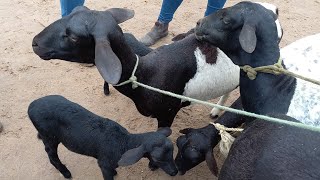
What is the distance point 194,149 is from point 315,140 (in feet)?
5.74

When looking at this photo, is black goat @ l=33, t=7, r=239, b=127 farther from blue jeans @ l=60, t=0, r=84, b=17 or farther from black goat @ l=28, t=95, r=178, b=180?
blue jeans @ l=60, t=0, r=84, b=17

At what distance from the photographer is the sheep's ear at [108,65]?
10.4 feet

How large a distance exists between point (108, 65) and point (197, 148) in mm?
1351

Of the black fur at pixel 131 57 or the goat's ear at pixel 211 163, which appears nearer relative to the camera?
the black fur at pixel 131 57

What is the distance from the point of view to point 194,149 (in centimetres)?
400

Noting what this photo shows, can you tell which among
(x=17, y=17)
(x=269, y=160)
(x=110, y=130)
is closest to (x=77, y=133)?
(x=110, y=130)

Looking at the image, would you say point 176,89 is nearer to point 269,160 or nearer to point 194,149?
point 194,149

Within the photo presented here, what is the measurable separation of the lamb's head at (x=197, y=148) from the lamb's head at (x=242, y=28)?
878 millimetres

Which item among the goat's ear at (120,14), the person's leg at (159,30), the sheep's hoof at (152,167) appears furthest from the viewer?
the person's leg at (159,30)

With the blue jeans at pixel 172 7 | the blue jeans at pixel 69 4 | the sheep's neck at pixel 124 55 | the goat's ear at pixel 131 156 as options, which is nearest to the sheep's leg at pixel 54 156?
the goat's ear at pixel 131 156

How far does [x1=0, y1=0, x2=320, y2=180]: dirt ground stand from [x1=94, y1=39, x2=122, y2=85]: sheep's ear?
1.58m

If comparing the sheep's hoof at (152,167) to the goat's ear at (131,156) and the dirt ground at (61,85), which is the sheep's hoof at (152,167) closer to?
the dirt ground at (61,85)

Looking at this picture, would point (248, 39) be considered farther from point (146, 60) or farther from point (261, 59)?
point (146, 60)

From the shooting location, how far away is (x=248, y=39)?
130 inches
